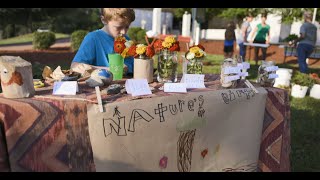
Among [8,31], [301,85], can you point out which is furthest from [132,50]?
[8,31]

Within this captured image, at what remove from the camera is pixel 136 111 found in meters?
1.74

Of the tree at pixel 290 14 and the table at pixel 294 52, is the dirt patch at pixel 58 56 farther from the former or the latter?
the tree at pixel 290 14

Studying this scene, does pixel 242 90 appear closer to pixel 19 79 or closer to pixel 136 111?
pixel 136 111

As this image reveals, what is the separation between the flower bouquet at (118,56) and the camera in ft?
6.90

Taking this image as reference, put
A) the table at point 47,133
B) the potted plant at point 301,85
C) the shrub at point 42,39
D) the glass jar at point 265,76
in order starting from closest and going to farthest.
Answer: the table at point 47,133 < the glass jar at point 265,76 < the potted plant at point 301,85 < the shrub at point 42,39

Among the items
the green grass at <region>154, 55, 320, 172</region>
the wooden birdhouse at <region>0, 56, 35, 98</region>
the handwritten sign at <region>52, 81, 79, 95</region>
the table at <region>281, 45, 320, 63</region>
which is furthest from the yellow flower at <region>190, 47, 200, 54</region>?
the table at <region>281, 45, 320, 63</region>

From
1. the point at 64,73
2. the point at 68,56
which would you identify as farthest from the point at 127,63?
the point at 68,56

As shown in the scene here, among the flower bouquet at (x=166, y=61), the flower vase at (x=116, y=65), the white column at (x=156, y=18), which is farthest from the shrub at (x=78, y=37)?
the flower bouquet at (x=166, y=61)

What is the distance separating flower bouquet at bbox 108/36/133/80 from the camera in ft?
6.90

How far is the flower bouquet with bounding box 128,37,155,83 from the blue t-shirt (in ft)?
1.19

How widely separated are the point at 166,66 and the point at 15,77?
39.9 inches

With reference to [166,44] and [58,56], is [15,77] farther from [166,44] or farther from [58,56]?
[58,56]

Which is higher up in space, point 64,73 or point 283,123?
point 64,73
